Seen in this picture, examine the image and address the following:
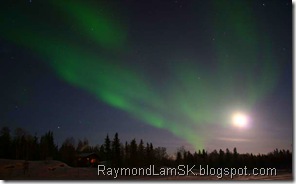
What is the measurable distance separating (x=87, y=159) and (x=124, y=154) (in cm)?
79

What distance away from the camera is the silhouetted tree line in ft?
19.4

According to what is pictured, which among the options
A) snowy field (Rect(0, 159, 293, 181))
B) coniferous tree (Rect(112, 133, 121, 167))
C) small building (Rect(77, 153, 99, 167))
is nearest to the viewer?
snowy field (Rect(0, 159, 293, 181))

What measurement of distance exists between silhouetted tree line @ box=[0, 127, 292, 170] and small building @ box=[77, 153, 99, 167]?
3.1 inches

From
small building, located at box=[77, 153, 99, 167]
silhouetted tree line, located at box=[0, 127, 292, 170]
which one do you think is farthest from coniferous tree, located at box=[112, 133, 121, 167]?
small building, located at box=[77, 153, 99, 167]

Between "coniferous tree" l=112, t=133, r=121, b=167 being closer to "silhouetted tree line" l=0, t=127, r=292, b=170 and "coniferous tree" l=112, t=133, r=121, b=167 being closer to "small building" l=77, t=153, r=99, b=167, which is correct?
"silhouetted tree line" l=0, t=127, r=292, b=170

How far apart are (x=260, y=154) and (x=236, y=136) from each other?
21.6 inches

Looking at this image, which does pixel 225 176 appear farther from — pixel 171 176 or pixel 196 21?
pixel 196 21

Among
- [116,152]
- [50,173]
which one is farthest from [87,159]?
[50,173]

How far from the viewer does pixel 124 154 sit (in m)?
6.41

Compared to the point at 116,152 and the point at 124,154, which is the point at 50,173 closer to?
the point at 116,152

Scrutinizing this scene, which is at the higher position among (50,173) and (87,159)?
(87,159)

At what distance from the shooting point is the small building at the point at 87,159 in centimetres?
642

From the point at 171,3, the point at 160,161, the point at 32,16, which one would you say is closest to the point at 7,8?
the point at 32,16

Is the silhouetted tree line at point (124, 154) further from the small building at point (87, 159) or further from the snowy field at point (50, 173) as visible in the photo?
the snowy field at point (50, 173)
